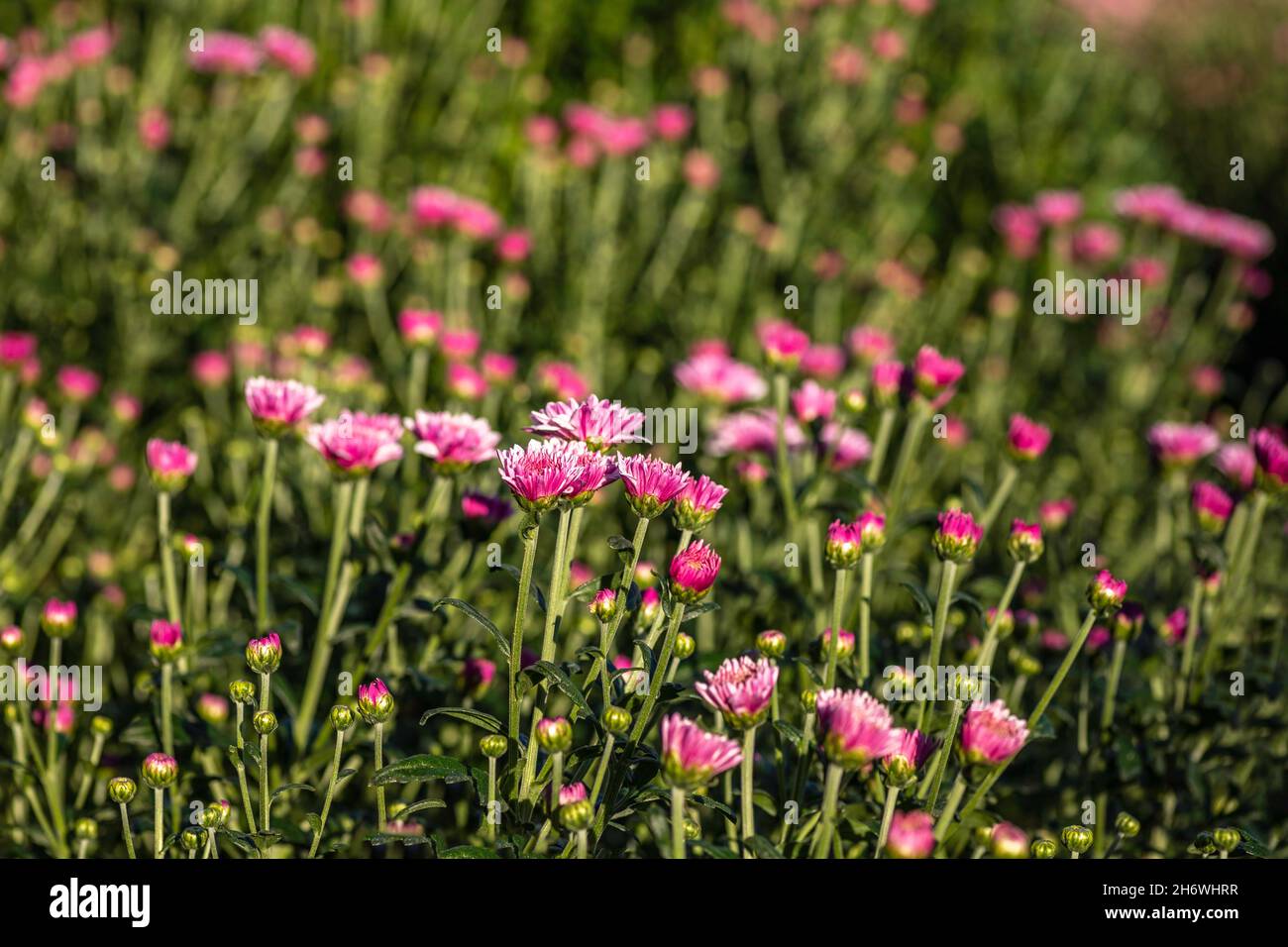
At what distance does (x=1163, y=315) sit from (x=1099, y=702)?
8.17 ft

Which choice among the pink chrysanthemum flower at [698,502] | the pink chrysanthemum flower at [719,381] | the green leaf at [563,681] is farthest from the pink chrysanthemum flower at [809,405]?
the green leaf at [563,681]

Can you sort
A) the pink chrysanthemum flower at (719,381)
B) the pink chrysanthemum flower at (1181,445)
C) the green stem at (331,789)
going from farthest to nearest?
the pink chrysanthemum flower at (719,381)
the pink chrysanthemum flower at (1181,445)
the green stem at (331,789)

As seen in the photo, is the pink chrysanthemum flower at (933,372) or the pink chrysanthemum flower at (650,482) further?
the pink chrysanthemum flower at (933,372)

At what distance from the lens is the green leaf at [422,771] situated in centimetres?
145

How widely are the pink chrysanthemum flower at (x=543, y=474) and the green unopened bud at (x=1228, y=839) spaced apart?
1.06 metres

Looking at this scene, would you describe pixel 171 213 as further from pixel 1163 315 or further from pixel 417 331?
pixel 1163 315

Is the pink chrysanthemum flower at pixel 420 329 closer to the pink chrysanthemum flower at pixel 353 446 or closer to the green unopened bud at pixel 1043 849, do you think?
the pink chrysanthemum flower at pixel 353 446

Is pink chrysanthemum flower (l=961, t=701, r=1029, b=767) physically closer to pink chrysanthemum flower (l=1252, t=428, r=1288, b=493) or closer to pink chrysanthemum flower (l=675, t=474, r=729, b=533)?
pink chrysanthemum flower (l=675, t=474, r=729, b=533)

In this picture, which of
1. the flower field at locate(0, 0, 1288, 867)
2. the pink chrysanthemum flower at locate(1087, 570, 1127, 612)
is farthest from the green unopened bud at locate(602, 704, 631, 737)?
the pink chrysanthemum flower at locate(1087, 570, 1127, 612)

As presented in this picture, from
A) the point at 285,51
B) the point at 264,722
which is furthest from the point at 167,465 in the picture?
the point at 285,51

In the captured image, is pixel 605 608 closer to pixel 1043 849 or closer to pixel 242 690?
pixel 242 690

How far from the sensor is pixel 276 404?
1.87m

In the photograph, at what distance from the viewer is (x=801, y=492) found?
231cm
